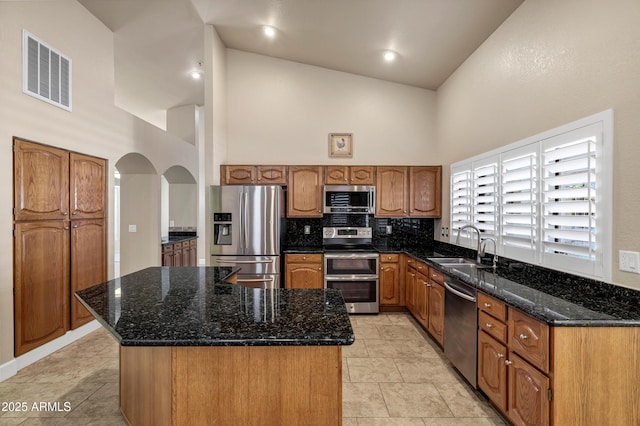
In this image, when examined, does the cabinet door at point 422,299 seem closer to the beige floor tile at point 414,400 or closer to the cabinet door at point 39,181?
the beige floor tile at point 414,400

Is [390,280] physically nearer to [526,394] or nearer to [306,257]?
[306,257]

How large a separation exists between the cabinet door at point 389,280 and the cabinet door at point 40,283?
3.61 metres

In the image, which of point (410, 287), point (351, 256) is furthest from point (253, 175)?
point (410, 287)

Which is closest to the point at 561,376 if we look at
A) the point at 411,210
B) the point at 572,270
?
the point at 572,270

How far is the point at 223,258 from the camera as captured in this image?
3855 millimetres

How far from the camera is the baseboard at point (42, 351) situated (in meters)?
2.52

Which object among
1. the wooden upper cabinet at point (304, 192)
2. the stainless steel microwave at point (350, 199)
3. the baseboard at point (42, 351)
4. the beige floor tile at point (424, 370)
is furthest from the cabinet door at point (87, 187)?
the beige floor tile at point (424, 370)

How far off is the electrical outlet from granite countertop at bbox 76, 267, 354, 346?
161cm

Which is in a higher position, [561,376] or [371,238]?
[371,238]

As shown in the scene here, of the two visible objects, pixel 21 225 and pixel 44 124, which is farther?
pixel 44 124

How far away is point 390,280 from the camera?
159 inches

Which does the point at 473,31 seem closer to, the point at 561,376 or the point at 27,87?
the point at 561,376

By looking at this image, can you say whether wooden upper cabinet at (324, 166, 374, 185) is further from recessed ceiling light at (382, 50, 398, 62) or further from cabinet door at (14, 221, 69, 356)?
cabinet door at (14, 221, 69, 356)

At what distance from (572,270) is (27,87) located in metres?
4.61
